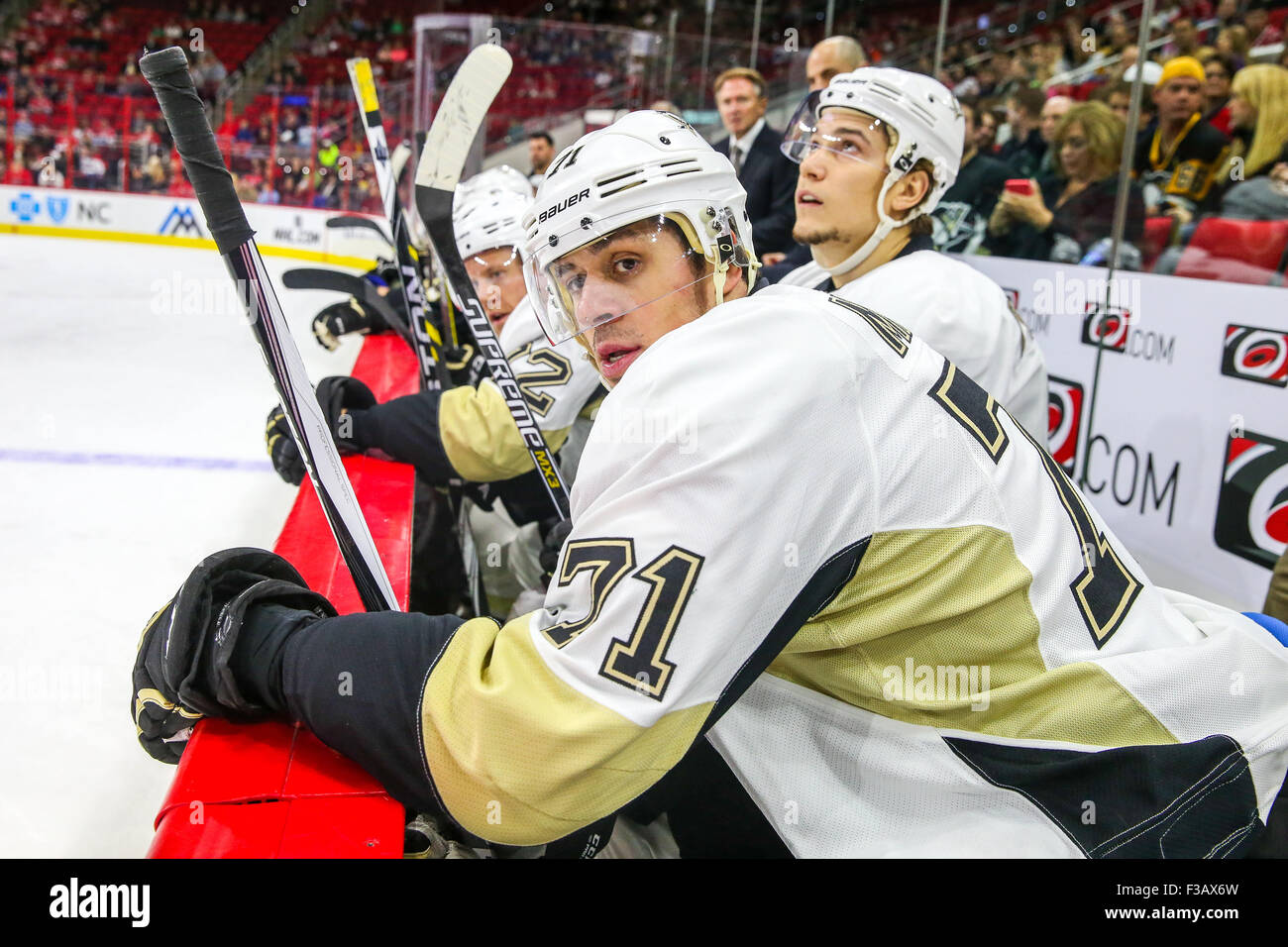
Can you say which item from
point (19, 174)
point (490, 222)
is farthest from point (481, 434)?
point (19, 174)

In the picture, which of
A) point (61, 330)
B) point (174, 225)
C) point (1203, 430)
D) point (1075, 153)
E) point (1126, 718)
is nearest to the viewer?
point (1126, 718)

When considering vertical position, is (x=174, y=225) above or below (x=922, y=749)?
below

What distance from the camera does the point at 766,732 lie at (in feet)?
3.15

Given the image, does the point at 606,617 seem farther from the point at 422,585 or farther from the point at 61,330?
the point at 61,330

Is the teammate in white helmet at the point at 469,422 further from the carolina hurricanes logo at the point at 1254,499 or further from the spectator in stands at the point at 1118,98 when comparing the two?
the spectator in stands at the point at 1118,98

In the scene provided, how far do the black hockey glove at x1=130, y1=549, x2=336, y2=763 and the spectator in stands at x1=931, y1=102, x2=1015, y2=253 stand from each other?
11.5 feet

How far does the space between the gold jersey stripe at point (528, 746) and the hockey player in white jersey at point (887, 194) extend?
4.47ft

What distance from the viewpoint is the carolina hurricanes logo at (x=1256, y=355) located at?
2.53 metres

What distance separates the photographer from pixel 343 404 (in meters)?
2.26

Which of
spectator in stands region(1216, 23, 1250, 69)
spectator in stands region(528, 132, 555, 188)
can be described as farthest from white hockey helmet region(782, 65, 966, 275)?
spectator in stands region(528, 132, 555, 188)

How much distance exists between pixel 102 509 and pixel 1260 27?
521 centimetres

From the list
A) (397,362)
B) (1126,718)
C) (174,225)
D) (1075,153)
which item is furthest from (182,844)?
(174,225)
